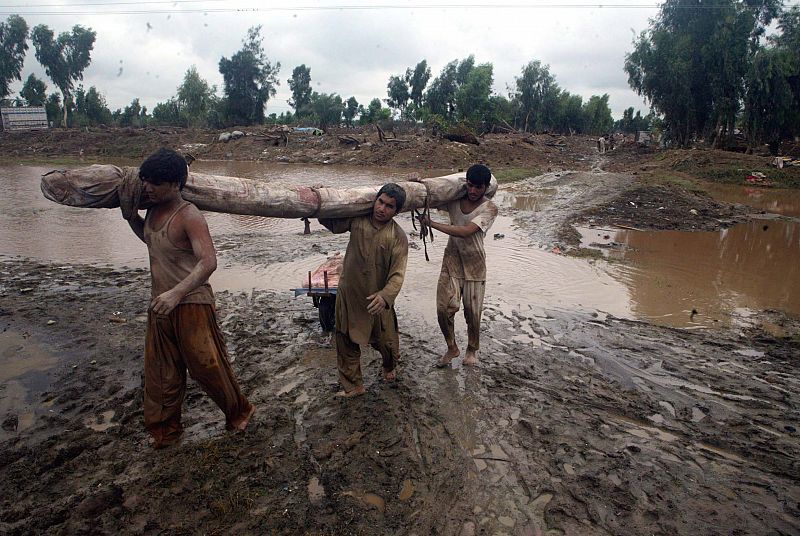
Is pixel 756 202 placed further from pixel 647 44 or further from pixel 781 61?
pixel 647 44

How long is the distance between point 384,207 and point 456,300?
3.74 ft

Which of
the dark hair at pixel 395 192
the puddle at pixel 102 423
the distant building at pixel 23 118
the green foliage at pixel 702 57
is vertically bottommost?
the puddle at pixel 102 423

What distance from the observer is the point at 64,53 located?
42781mm

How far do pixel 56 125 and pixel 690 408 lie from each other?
5262 cm

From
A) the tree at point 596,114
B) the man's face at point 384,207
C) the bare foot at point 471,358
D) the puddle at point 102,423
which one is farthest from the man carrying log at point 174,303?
the tree at point 596,114

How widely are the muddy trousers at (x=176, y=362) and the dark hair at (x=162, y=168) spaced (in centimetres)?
69

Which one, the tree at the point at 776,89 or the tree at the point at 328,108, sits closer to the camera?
the tree at the point at 776,89

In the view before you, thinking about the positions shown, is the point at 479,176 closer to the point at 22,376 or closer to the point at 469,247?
the point at 469,247

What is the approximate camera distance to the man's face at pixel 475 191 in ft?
12.3

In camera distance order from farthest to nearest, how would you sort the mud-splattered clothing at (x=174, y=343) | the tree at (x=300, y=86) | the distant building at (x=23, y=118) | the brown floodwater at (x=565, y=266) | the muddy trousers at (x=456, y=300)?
the tree at (x=300, y=86), the distant building at (x=23, y=118), the brown floodwater at (x=565, y=266), the muddy trousers at (x=456, y=300), the mud-splattered clothing at (x=174, y=343)

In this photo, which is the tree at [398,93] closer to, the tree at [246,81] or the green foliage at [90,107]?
the tree at [246,81]

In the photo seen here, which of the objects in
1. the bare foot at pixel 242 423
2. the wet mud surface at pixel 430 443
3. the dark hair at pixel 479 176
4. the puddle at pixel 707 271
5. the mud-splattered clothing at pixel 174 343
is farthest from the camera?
the puddle at pixel 707 271

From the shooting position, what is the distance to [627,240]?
9.26 m

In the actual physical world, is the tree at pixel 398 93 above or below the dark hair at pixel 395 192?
above
